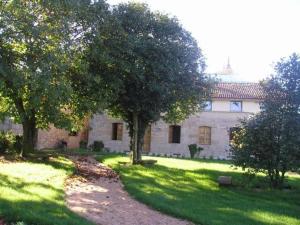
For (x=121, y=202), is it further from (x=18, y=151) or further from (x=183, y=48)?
(x=18, y=151)

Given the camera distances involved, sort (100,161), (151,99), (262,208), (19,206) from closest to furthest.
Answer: (19,206)
(262,208)
(151,99)
(100,161)

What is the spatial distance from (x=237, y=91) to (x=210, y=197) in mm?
27012

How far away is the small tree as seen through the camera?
15.3 m

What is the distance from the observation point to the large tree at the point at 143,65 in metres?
20.8

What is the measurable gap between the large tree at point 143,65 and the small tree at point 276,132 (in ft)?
19.6

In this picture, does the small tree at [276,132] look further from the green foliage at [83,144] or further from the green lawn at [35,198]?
the green foliage at [83,144]

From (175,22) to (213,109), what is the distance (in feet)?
59.3

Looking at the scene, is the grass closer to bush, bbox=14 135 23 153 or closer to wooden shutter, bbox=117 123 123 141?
bush, bbox=14 135 23 153

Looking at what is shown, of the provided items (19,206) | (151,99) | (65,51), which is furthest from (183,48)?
(19,206)

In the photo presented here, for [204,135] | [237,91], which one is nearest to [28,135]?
[204,135]

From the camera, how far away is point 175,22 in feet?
74.5

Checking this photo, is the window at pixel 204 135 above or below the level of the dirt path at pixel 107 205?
above

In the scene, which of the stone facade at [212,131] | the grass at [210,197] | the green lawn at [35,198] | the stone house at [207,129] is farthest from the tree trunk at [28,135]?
the stone facade at [212,131]

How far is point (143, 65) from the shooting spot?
2142 cm
